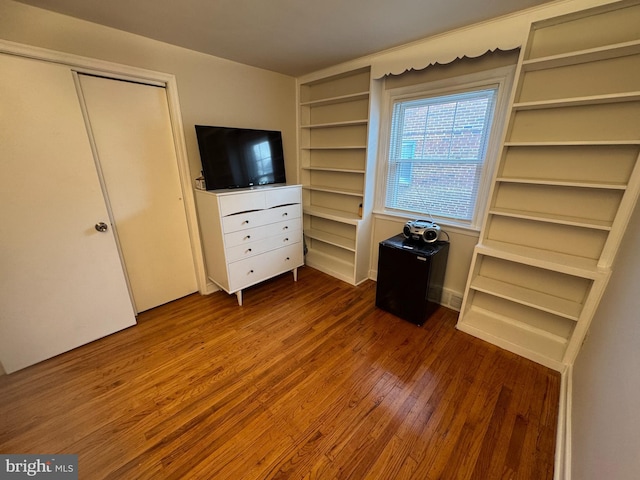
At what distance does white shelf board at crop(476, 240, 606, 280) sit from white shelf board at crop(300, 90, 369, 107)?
6.02ft

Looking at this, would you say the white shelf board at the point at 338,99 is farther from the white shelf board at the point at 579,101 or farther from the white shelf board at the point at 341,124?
the white shelf board at the point at 579,101

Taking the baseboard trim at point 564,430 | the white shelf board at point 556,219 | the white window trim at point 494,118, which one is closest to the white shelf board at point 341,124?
the white window trim at point 494,118

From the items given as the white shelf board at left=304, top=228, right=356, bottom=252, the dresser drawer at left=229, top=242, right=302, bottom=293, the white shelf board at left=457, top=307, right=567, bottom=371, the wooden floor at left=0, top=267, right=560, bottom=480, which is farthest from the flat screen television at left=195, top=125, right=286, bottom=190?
the white shelf board at left=457, top=307, right=567, bottom=371

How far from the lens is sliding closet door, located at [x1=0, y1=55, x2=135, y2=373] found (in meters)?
1.58

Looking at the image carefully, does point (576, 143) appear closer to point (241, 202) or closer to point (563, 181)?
point (563, 181)

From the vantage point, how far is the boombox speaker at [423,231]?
7.26 feet

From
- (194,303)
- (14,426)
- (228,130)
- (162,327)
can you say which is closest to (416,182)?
(228,130)

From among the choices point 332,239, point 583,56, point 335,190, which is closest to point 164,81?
point 335,190

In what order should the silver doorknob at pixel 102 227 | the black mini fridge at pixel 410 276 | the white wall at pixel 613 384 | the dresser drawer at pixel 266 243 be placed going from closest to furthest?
1. the white wall at pixel 613 384
2. the silver doorknob at pixel 102 227
3. the black mini fridge at pixel 410 276
4. the dresser drawer at pixel 266 243

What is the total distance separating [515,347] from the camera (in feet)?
6.23

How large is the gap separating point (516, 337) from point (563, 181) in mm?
1184

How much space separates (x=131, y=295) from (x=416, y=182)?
2926 millimetres

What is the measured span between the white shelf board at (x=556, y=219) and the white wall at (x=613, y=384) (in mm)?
162

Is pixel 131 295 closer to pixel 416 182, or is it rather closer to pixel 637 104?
pixel 416 182
